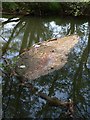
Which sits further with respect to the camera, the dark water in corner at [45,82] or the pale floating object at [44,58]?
the pale floating object at [44,58]

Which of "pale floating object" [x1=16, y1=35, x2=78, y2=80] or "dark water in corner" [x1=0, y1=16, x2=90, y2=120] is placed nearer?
"dark water in corner" [x1=0, y1=16, x2=90, y2=120]

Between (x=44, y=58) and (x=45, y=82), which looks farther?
(x=44, y=58)

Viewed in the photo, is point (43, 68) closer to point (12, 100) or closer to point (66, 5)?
point (12, 100)

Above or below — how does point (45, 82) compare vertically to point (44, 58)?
above

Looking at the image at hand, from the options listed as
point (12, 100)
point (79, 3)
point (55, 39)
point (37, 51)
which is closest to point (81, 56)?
point (37, 51)
